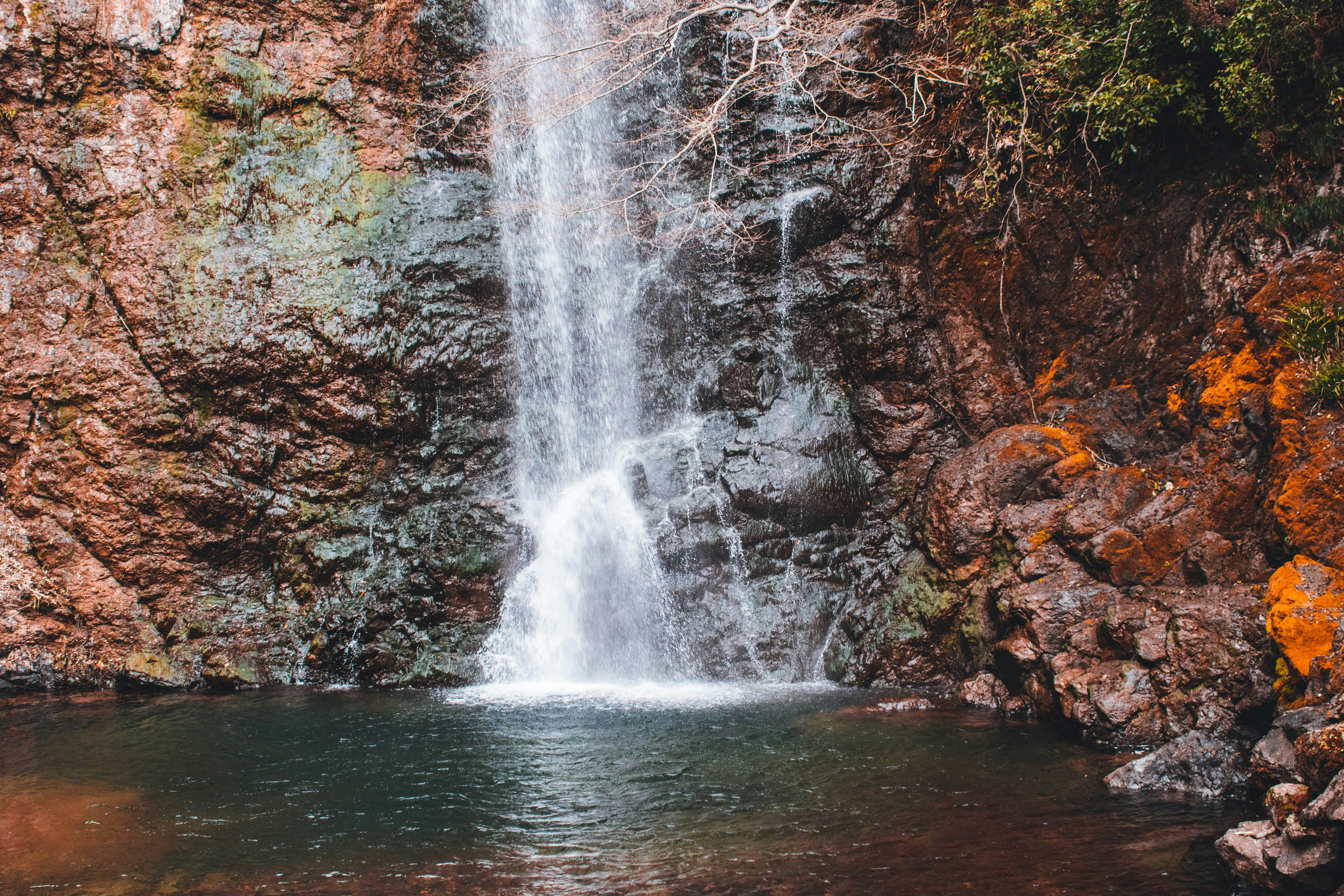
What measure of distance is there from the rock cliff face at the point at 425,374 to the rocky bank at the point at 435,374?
0.05m

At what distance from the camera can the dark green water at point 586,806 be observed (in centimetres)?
528

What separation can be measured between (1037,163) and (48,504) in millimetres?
14398

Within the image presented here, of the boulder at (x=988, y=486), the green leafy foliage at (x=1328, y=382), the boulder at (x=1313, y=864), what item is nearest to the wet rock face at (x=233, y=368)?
the boulder at (x=988, y=486)

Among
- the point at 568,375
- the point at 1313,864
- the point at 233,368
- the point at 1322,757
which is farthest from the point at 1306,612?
the point at 233,368

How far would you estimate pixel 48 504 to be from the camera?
1126cm

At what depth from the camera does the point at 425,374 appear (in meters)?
12.6

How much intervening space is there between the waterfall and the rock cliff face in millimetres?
383

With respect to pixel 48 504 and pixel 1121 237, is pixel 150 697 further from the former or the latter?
pixel 1121 237

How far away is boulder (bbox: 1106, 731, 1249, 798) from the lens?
20.6 feet

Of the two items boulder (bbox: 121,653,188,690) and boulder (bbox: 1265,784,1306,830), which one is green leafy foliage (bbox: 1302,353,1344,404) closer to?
boulder (bbox: 1265,784,1306,830)

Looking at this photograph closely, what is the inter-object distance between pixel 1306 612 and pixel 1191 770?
59.1 inches

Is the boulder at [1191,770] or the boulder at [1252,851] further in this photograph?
the boulder at [1191,770]

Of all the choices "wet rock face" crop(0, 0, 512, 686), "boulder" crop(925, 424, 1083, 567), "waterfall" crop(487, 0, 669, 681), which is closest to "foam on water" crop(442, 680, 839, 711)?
"waterfall" crop(487, 0, 669, 681)

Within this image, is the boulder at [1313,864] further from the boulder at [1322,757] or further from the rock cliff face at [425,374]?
the rock cliff face at [425,374]
